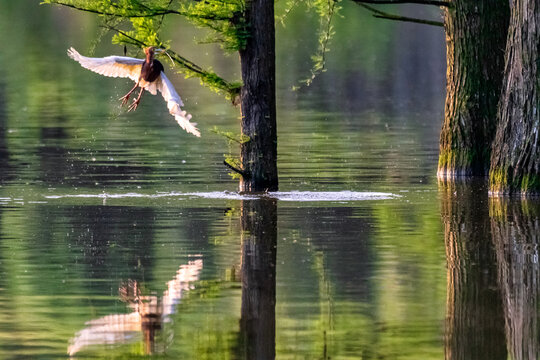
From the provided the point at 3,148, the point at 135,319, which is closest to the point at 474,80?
the point at 3,148

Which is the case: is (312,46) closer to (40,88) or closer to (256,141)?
(40,88)

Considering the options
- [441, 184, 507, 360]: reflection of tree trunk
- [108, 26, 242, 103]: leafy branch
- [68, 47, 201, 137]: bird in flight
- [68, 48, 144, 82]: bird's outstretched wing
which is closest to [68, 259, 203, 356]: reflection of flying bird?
[441, 184, 507, 360]: reflection of tree trunk

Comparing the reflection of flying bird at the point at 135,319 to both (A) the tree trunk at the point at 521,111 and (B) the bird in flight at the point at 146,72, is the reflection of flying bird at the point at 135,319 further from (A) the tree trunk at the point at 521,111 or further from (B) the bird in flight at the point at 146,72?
(A) the tree trunk at the point at 521,111

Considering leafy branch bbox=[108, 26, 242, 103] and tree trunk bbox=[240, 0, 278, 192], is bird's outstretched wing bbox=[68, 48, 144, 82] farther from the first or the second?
tree trunk bbox=[240, 0, 278, 192]

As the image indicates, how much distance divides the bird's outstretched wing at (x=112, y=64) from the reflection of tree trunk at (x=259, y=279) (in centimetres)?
207

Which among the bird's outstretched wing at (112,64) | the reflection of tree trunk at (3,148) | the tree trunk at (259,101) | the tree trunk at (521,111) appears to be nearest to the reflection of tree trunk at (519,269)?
the tree trunk at (521,111)

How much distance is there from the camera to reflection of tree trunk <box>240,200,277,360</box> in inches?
374

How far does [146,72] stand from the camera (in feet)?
55.8

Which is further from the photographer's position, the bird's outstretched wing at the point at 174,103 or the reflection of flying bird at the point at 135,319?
the bird's outstretched wing at the point at 174,103

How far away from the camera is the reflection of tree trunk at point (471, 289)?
9.31 m

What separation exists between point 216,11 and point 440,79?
35885mm

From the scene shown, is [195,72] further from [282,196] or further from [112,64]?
[282,196]

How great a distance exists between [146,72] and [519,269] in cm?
627

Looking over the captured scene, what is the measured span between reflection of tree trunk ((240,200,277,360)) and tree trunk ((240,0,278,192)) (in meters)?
1.29
